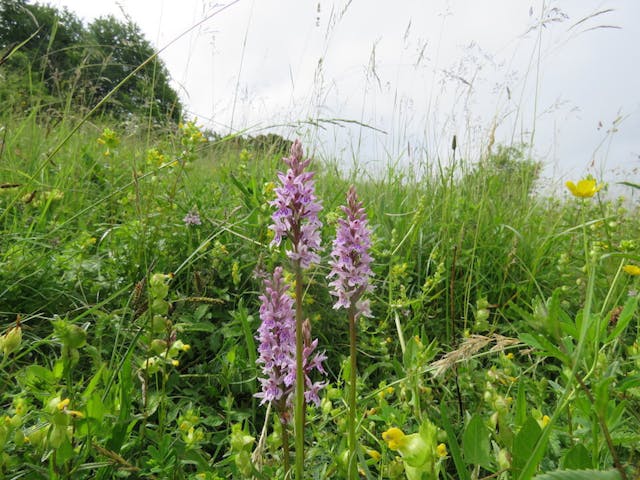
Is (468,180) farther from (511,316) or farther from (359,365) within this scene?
(359,365)

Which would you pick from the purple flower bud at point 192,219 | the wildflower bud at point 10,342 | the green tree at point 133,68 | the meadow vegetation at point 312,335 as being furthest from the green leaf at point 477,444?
the green tree at point 133,68

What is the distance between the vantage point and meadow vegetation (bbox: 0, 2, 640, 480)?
85cm

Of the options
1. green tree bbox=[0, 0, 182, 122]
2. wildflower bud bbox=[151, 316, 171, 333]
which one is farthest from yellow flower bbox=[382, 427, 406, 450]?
green tree bbox=[0, 0, 182, 122]

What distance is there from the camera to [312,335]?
1.84m

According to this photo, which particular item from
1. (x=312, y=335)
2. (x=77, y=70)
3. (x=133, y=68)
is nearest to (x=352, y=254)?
(x=312, y=335)

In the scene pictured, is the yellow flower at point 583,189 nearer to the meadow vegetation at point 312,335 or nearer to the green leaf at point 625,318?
the meadow vegetation at point 312,335

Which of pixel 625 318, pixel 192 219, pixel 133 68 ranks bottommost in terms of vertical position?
pixel 625 318

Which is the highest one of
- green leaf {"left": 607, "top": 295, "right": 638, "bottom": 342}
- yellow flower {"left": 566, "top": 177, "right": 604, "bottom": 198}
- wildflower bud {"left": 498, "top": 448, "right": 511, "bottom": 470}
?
yellow flower {"left": 566, "top": 177, "right": 604, "bottom": 198}

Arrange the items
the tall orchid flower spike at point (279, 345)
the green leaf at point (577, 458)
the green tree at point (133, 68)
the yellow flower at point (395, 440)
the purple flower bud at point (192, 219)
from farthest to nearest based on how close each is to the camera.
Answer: the green tree at point (133, 68)
the purple flower bud at point (192, 219)
the tall orchid flower spike at point (279, 345)
the green leaf at point (577, 458)
the yellow flower at point (395, 440)

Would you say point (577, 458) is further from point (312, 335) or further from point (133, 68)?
point (133, 68)

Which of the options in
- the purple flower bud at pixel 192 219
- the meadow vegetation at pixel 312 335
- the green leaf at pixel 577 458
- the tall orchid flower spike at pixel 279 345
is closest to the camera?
the green leaf at pixel 577 458

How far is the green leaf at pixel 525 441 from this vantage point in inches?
28.6

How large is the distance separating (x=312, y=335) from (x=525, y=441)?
3.83ft

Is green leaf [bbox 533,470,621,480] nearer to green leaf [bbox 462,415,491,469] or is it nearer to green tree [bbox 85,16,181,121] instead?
green leaf [bbox 462,415,491,469]
